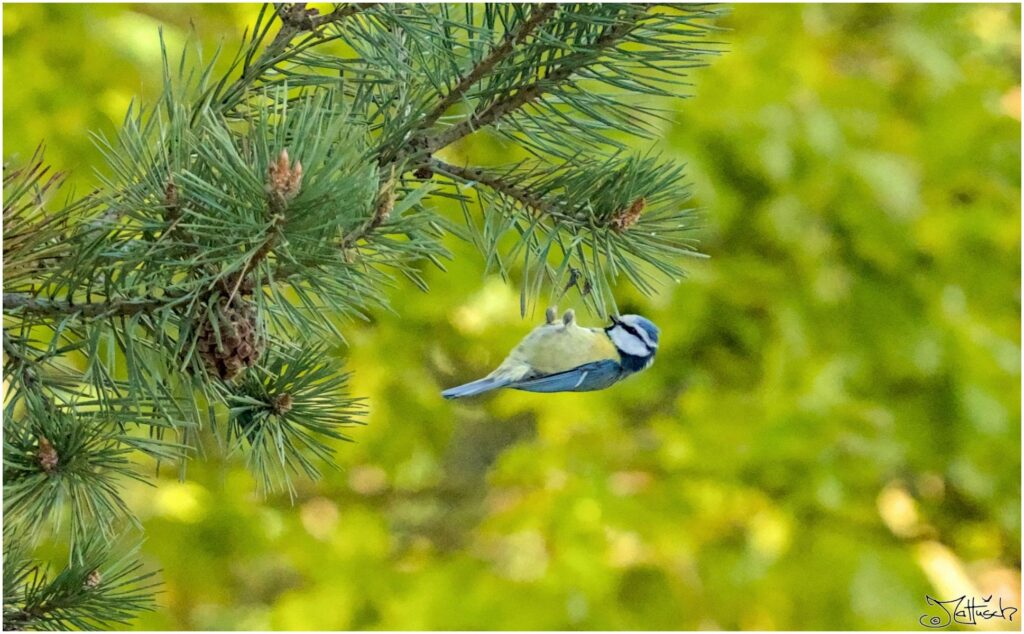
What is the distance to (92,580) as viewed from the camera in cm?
78

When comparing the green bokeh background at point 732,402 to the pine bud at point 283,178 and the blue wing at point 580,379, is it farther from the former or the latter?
the pine bud at point 283,178

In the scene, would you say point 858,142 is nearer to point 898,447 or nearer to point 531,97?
point 898,447

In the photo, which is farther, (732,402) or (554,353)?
(732,402)

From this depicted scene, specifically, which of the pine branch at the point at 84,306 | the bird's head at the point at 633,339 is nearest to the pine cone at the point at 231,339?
the pine branch at the point at 84,306

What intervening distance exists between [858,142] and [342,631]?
1.34m

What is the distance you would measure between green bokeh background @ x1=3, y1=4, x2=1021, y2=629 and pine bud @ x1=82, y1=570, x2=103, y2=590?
0.95 metres

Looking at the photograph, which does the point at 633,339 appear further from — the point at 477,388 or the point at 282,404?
the point at 282,404

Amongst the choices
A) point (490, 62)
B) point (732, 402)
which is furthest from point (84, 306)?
point (732, 402)

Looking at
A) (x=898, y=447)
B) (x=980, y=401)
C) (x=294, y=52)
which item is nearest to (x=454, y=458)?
(x=898, y=447)

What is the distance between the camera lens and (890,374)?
1.97 metres

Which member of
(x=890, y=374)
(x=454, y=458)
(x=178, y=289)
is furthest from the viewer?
(x=454, y=458)

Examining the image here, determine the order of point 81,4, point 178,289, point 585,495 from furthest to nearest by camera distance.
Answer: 1. point 585,495
2. point 81,4
3. point 178,289

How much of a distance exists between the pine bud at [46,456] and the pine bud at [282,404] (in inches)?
5.4

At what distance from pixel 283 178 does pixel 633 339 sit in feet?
1.74
